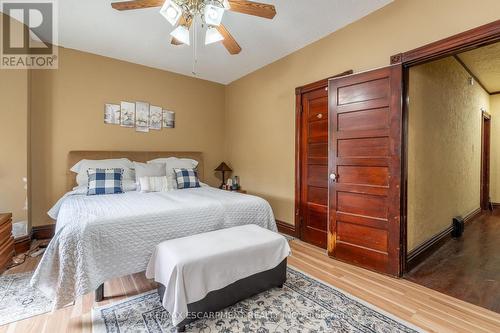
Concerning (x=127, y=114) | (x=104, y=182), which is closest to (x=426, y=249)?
(x=104, y=182)

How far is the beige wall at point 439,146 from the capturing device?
2611 mm

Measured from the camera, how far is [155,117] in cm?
425

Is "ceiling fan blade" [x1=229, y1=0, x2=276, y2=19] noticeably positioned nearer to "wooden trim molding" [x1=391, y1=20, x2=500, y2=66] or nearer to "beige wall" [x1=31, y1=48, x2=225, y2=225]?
"wooden trim molding" [x1=391, y1=20, x2=500, y2=66]

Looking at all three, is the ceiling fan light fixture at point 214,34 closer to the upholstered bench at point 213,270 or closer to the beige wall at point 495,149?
the upholstered bench at point 213,270

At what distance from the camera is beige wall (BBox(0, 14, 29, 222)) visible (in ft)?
9.37

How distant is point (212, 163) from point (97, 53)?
2599mm

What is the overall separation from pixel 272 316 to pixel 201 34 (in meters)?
3.18

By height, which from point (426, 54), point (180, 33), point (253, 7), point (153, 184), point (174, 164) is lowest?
point (153, 184)

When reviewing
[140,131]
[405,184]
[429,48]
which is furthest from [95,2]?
[405,184]

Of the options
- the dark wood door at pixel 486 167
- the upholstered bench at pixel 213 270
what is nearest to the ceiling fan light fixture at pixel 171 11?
the upholstered bench at pixel 213 270

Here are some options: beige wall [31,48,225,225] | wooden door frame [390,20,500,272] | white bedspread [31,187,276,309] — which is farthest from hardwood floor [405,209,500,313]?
A: beige wall [31,48,225,225]

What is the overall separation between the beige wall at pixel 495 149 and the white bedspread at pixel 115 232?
614 cm

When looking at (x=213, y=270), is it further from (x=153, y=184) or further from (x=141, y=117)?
(x=141, y=117)

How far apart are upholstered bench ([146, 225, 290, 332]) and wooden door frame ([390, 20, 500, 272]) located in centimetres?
127
